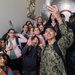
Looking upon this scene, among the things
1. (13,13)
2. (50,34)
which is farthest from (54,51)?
(13,13)

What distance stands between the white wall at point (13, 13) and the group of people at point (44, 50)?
0.45 m

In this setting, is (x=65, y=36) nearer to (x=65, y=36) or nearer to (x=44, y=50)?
(x=65, y=36)

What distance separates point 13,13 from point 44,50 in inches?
84.3

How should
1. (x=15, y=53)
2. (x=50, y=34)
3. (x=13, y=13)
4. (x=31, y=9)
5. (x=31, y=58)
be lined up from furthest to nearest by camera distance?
1. (x=31, y=9)
2. (x=13, y=13)
3. (x=15, y=53)
4. (x=31, y=58)
5. (x=50, y=34)

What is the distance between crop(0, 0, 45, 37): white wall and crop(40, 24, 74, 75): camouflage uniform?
1.73 meters

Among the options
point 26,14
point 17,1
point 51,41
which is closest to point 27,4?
point 26,14

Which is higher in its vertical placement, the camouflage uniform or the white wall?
the white wall

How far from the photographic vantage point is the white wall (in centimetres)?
364

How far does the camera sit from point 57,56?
6.57 ft

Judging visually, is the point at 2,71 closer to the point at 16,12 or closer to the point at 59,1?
the point at 16,12

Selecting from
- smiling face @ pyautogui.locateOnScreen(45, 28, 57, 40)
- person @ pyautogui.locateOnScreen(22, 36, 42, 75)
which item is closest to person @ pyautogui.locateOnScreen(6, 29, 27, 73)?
person @ pyautogui.locateOnScreen(22, 36, 42, 75)

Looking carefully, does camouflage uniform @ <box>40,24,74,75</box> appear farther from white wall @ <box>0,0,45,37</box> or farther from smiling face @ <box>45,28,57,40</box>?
white wall @ <box>0,0,45,37</box>

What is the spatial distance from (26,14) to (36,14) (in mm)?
691

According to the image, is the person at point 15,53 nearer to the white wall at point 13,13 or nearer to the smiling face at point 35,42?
the smiling face at point 35,42
